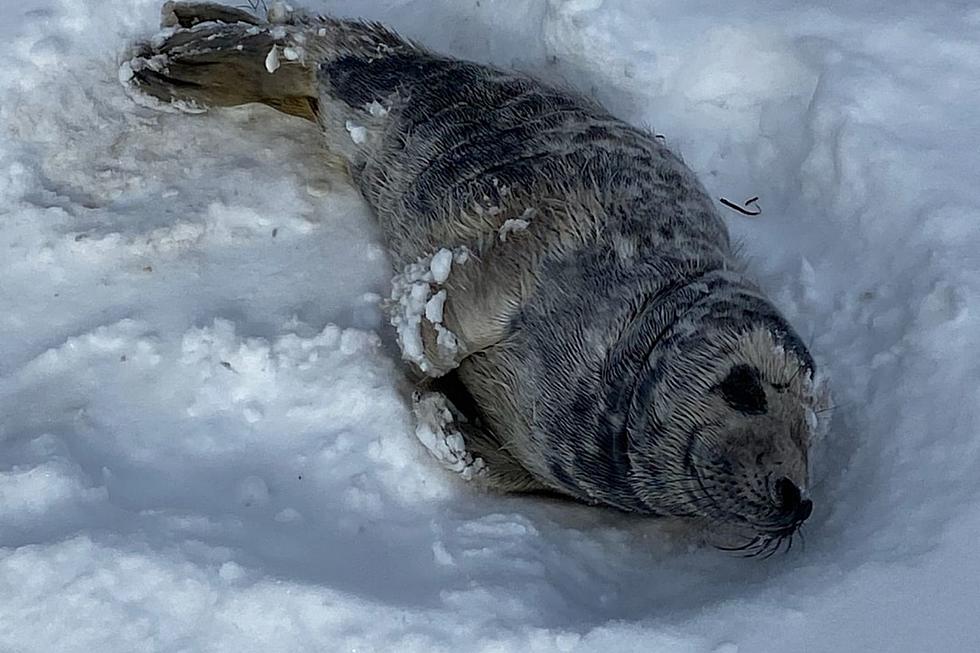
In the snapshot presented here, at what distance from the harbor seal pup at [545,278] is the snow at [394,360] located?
105 millimetres

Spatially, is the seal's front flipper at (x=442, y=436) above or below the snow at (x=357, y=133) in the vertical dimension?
below

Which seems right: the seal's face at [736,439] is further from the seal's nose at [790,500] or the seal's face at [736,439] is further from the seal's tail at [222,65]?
the seal's tail at [222,65]

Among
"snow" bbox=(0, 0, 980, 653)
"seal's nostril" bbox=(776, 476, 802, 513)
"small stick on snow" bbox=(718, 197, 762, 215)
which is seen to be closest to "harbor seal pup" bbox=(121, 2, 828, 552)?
"seal's nostril" bbox=(776, 476, 802, 513)

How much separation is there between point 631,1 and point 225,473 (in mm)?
1796

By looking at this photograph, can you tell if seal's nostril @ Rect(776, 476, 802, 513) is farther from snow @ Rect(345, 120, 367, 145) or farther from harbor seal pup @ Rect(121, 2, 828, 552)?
snow @ Rect(345, 120, 367, 145)

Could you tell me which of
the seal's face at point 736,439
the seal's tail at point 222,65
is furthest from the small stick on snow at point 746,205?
the seal's tail at point 222,65

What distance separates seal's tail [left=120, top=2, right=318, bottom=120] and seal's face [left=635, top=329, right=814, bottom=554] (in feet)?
5.06

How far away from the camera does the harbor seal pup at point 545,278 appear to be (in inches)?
92.0

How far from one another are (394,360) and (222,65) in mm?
1074

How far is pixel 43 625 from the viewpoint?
83.3 inches

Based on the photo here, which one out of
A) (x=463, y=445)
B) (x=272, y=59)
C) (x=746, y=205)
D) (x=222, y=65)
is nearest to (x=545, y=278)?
(x=463, y=445)

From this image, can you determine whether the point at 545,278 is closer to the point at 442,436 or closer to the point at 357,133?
the point at 442,436

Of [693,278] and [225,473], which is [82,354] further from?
[693,278]

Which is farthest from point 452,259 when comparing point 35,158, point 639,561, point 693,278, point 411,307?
point 35,158
